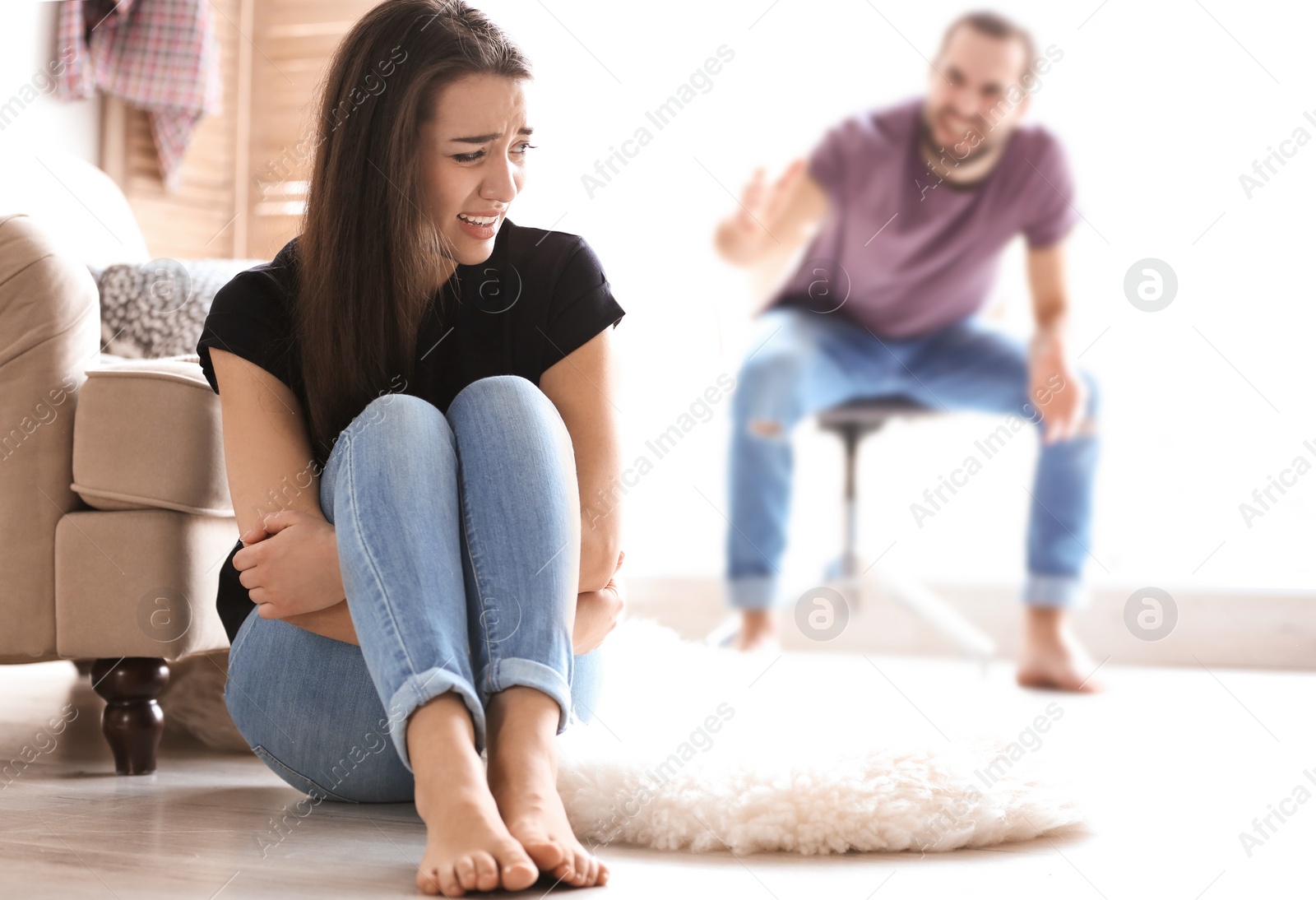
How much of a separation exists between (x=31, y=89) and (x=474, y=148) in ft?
7.03

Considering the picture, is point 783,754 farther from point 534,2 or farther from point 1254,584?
point 534,2

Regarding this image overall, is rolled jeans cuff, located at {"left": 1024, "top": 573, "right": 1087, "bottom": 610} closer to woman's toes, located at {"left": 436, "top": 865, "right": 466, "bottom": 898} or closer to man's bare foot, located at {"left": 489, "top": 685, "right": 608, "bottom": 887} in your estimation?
man's bare foot, located at {"left": 489, "top": 685, "right": 608, "bottom": 887}

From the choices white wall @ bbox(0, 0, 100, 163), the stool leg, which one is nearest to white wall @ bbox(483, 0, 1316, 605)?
the stool leg

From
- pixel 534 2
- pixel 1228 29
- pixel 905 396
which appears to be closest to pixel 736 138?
pixel 534 2

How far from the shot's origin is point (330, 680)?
3.44 ft

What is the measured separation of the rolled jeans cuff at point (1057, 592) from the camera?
245cm

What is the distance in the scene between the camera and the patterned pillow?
1649 mm

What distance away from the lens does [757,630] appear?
2562 millimetres

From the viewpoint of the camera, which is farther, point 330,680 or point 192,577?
point 192,577

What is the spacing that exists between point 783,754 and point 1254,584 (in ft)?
6.30

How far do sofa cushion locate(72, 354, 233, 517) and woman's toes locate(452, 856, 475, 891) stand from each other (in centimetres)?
65

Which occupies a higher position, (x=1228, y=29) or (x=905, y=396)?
(x=1228, y=29)

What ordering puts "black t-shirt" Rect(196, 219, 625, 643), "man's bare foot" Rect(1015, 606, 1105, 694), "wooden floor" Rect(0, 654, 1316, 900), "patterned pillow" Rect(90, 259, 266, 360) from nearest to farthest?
"wooden floor" Rect(0, 654, 1316, 900), "black t-shirt" Rect(196, 219, 625, 643), "patterned pillow" Rect(90, 259, 266, 360), "man's bare foot" Rect(1015, 606, 1105, 694)

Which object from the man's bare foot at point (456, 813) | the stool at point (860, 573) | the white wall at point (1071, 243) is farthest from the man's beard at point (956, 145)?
the man's bare foot at point (456, 813)
